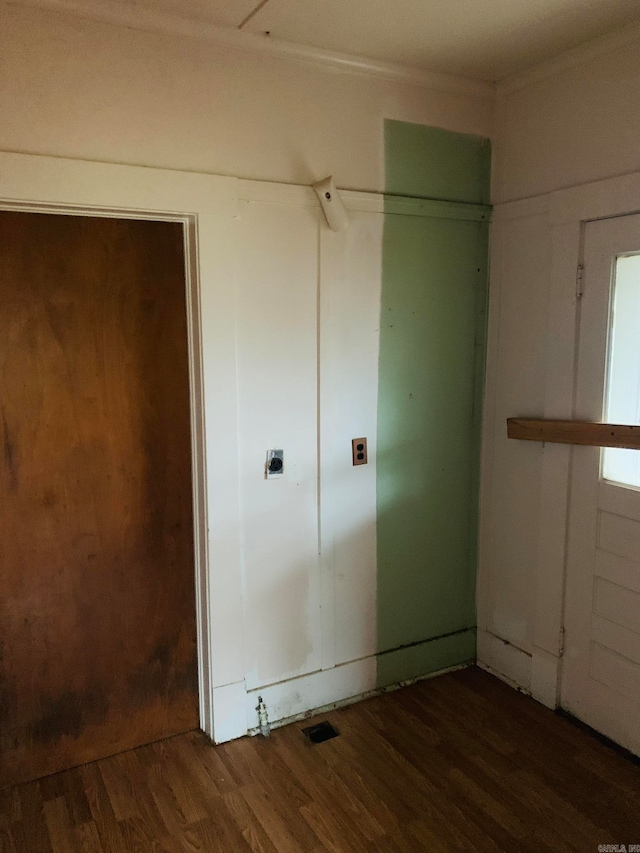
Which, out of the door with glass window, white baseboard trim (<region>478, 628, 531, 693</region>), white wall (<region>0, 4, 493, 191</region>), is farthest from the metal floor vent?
white wall (<region>0, 4, 493, 191</region>)

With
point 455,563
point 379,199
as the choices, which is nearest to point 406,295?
point 379,199

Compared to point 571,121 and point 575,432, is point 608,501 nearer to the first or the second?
point 575,432

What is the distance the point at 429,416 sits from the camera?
110 inches

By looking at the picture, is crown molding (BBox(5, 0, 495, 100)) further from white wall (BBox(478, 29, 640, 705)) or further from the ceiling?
white wall (BBox(478, 29, 640, 705))

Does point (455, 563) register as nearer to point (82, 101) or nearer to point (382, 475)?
point (382, 475)

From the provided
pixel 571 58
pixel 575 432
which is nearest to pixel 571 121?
pixel 571 58

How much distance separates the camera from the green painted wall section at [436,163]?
255 centimetres

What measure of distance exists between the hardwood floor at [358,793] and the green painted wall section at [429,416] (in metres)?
0.42

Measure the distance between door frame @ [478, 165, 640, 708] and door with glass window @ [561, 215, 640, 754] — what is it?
40mm

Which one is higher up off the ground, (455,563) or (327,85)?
(327,85)

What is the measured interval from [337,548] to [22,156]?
1.75m

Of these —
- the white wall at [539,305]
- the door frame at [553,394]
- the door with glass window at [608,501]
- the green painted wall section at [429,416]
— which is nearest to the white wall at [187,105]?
the green painted wall section at [429,416]

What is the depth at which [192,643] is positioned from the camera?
252 cm

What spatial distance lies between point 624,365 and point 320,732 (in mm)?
1786
